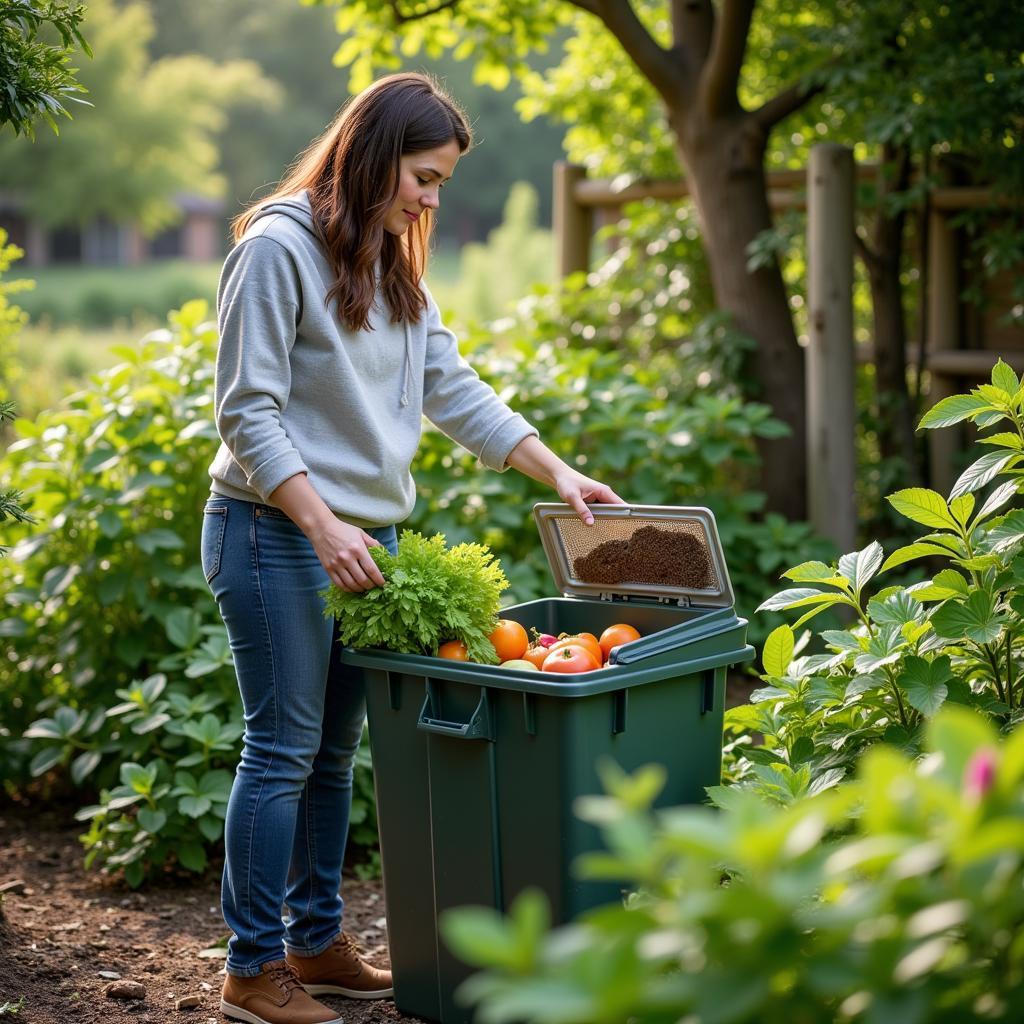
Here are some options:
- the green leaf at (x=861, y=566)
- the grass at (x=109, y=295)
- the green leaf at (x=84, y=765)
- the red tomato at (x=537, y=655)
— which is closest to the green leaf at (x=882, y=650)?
the green leaf at (x=861, y=566)

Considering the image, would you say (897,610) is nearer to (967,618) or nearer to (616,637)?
(967,618)

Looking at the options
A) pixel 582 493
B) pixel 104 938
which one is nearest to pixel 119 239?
pixel 104 938

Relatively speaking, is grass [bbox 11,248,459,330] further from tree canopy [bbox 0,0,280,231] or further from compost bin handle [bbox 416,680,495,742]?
compost bin handle [bbox 416,680,495,742]

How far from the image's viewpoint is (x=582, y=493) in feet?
8.77

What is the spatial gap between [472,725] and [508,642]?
229mm

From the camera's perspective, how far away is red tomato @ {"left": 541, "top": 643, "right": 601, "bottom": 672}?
2338mm

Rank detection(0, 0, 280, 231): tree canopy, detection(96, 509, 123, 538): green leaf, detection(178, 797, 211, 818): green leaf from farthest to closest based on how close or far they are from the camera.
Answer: detection(0, 0, 280, 231): tree canopy → detection(96, 509, 123, 538): green leaf → detection(178, 797, 211, 818): green leaf

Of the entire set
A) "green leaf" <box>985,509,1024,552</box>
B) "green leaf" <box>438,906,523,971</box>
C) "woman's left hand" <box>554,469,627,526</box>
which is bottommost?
"green leaf" <box>438,906,523,971</box>

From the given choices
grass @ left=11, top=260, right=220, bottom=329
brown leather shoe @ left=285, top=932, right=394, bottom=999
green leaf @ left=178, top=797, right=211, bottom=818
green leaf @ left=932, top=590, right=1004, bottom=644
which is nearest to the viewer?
green leaf @ left=932, top=590, right=1004, bottom=644

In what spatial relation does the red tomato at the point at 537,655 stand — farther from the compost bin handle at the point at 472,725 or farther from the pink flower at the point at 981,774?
the pink flower at the point at 981,774

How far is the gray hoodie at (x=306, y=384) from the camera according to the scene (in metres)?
2.35

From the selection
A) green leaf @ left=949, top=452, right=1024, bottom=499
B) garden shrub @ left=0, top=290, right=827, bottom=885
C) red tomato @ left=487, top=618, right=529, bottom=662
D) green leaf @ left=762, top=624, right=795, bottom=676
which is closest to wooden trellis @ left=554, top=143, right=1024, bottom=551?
garden shrub @ left=0, top=290, right=827, bottom=885

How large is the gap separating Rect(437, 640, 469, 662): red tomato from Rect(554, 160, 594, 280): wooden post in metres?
4.47

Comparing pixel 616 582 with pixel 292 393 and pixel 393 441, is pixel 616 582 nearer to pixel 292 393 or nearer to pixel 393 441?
pixel 393 441
